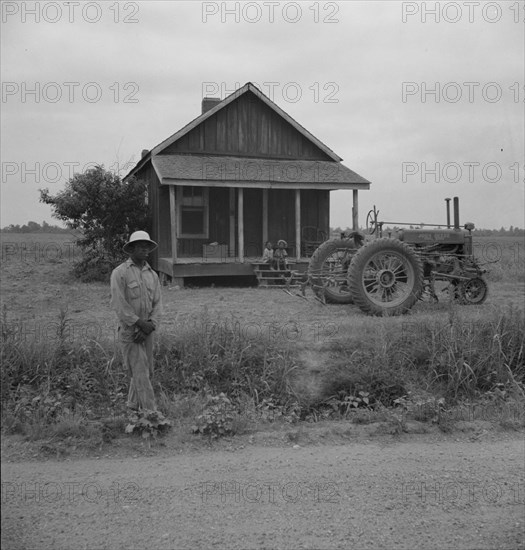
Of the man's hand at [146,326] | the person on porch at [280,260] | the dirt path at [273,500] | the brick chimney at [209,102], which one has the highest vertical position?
the brick chimney at [209,102]

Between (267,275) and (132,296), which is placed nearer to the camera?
(132,296)

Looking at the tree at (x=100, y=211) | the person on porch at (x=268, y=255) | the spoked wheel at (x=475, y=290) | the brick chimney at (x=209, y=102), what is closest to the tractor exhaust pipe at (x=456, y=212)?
the spoked wheel at (x=475, y=290)

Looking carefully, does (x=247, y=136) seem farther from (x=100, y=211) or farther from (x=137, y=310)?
(x=137, y=310)

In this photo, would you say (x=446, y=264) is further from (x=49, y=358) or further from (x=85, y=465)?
(x=85, y=465)

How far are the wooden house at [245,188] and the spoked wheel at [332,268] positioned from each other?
4.56 metres

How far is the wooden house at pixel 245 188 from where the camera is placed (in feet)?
57.7

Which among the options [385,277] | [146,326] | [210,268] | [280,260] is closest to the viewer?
[146,326]

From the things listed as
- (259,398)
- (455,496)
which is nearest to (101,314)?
(259,398)

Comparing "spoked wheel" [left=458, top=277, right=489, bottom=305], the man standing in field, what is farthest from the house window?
the man standing in field

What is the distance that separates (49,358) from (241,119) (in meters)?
13.2

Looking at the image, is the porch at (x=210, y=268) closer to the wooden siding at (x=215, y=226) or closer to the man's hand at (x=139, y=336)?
the wooden siding at (x=215, y=226)

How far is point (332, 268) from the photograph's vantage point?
12.5 m

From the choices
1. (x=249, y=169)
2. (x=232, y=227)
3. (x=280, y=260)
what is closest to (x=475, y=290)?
(x=280, y=260)

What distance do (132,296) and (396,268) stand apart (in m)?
6.26
